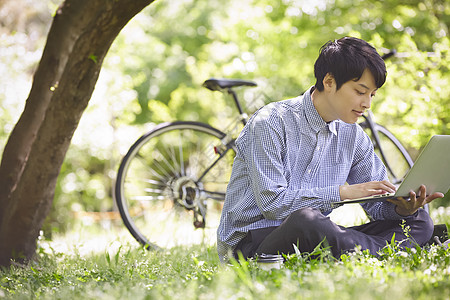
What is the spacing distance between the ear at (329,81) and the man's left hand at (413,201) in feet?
1.98

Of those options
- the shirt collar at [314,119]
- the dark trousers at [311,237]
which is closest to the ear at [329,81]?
the shirt collar at [314,119]

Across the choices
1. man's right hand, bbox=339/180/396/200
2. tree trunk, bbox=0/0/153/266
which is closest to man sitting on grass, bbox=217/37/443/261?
man's right hand, bbox=339/180/396/200

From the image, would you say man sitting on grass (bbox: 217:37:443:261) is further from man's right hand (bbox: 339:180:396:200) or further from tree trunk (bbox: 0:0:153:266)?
tree trunk (bbox: 0:0:153:266)

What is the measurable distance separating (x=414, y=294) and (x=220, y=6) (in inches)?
465

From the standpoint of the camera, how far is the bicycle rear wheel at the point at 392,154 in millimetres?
3895

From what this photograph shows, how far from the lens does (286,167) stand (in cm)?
263

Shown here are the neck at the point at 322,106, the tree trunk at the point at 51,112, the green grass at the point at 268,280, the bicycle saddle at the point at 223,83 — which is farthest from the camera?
the bicycle saddle at the point at 223,83

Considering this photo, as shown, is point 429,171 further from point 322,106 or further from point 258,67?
point 258,67

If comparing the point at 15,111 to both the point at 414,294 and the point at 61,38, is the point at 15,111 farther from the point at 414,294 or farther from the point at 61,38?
the point at 414,294

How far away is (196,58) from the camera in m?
12.8

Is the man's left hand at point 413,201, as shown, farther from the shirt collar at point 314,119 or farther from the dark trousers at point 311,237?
the shirt collar at point 314,119

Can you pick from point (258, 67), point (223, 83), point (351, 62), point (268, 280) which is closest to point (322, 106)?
point (351, 62)

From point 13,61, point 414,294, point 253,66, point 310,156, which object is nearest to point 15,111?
point 13,61

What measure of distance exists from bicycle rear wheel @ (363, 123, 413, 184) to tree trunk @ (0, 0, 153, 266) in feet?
6.29
